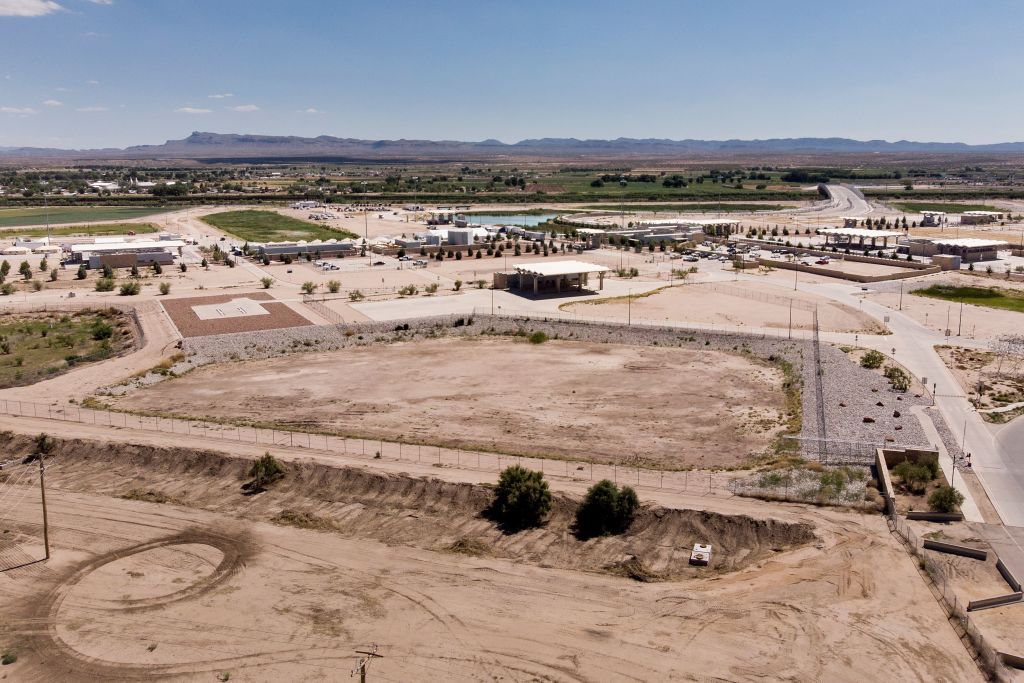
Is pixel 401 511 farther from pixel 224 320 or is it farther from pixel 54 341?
pixel 54 341

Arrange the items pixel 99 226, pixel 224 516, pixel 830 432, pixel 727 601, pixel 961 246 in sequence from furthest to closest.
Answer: pixel 99 226, pixel 961 246, pixel 830 432, pixel 224 516, pixel 727 601

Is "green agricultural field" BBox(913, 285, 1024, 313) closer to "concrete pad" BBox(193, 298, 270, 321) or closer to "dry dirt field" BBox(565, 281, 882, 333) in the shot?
"dry dirt field" BBox(565, 281, 882, 333)

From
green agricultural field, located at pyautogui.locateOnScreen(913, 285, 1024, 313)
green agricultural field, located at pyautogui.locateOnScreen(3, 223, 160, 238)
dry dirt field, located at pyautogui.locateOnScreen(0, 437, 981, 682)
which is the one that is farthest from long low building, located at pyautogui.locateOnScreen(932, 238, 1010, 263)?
green agricultural field, located at pyautogui.locateOnScreen(3, 223, 160, 238)

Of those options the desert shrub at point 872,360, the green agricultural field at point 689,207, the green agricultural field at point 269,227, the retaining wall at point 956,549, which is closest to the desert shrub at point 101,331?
the green agricultural field at point 269,227

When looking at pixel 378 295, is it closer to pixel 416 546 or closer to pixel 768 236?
pixel 416 546

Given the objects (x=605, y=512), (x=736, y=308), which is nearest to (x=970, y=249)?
(x=736, y=308)

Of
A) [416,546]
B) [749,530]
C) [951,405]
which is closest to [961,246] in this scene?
[951,405]
